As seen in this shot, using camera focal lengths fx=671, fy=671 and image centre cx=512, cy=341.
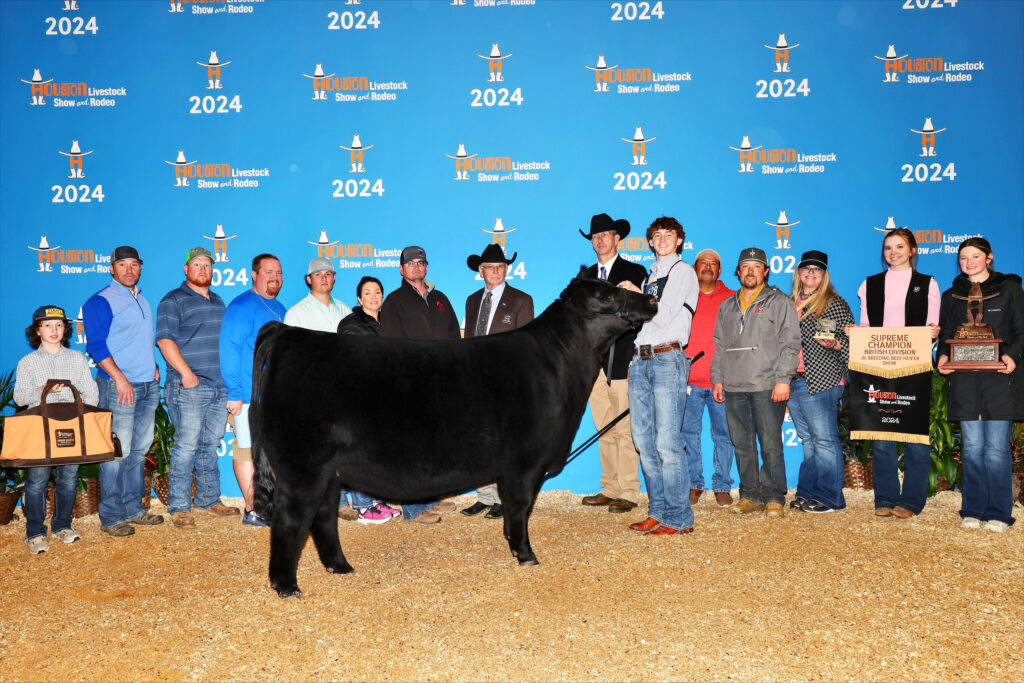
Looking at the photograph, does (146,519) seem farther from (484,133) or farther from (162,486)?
(484,133)

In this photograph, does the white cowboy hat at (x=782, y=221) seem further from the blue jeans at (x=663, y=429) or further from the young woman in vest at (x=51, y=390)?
the young woman in vest at (x=51, y=390)

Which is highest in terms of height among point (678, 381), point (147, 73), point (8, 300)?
point (147, 73)

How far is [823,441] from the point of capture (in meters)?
5.32

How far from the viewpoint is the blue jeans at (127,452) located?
5.13 meters

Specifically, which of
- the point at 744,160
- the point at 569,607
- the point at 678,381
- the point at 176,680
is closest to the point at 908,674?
the point at 569,607

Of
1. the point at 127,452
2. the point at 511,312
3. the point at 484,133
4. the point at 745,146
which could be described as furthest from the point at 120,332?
the point at 745,146

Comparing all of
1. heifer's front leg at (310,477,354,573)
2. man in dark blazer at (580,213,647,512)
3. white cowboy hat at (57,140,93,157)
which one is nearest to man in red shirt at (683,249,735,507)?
man in dark blazer at (580,213,647,512)

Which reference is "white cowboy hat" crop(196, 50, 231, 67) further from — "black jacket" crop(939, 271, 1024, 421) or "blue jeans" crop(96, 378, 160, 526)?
"black jacket" crop(939, 271, 1024, 421)

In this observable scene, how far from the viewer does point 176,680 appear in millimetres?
2699

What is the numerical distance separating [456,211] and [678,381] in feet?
10.0

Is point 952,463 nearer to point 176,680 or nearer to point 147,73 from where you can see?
point 176,680

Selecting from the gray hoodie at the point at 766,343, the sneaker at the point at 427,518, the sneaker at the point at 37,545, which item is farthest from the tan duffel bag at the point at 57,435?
the gray hoodie at the point at 766,343

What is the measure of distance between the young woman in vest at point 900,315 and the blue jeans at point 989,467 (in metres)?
0.31

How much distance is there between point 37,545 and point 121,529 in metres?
0.52
